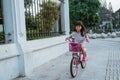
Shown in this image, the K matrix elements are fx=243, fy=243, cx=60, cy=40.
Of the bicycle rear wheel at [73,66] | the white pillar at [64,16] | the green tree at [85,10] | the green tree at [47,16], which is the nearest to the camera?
the bicycle rear wheel at [73,66]

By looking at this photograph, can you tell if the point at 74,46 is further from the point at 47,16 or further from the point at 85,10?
the point at 85,10

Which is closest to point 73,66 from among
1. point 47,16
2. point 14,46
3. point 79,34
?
point 79,34

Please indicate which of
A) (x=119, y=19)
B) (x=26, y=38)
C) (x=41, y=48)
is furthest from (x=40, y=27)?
(x=119, y=19)

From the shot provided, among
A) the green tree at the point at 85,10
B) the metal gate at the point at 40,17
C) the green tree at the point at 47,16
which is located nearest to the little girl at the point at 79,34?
the metal gate at the point at 40,17

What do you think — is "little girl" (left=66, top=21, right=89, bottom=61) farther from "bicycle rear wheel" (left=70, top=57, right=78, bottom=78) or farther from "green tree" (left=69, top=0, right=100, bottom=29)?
"green tree" (left=69, top=0, right=100, bottom=29)

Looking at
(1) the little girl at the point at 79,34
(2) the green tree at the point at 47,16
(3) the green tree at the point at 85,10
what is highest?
(3) the green tree at the point at 85,10

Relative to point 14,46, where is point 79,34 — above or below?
above

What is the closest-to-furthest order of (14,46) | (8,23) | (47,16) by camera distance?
(14,46), (8,23), (47,16)

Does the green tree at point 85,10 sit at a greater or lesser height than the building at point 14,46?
greater

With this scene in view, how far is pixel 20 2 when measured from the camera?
24.3 ft

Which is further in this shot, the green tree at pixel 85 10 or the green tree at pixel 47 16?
the green tree at pixel 85 10

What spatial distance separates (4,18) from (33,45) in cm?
172

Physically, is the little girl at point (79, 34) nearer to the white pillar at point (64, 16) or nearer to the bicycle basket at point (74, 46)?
the bicycle basket at point (74, 46)

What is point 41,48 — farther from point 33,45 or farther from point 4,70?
point 4,70
